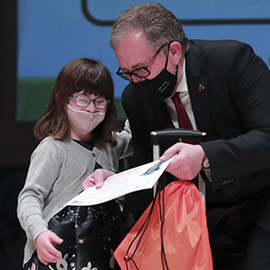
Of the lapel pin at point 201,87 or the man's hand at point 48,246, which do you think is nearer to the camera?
the man's hand at point 48,246

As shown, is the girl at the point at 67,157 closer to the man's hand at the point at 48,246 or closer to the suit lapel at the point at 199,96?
the man's hand at the point at 48,246

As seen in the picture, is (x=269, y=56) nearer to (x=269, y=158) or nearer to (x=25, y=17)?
(x=269, y=158)

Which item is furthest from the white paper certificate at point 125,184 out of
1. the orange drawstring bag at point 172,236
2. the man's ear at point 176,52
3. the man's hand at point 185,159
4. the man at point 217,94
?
the man's ear at point 176,52

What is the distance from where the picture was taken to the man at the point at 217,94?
6.21 ft

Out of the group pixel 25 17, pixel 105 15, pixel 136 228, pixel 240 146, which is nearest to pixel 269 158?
pixel 240 146

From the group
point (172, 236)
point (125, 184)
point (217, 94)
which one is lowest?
point (172, 236)

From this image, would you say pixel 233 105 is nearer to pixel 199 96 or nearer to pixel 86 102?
pixel 199 96

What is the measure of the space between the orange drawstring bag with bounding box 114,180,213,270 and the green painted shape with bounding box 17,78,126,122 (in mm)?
1202

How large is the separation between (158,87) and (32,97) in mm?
1069

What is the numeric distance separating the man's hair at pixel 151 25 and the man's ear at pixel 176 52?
3 cm

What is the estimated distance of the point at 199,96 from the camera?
1.93 m

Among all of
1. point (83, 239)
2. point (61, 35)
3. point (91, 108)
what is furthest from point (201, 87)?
point (61, 35)

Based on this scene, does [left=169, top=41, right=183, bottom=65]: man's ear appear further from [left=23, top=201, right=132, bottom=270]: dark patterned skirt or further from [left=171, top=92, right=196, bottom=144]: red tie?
[left=23, top=201, right=132, bottom=270]: dark patterned skirt

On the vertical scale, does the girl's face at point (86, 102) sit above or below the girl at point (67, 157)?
above
